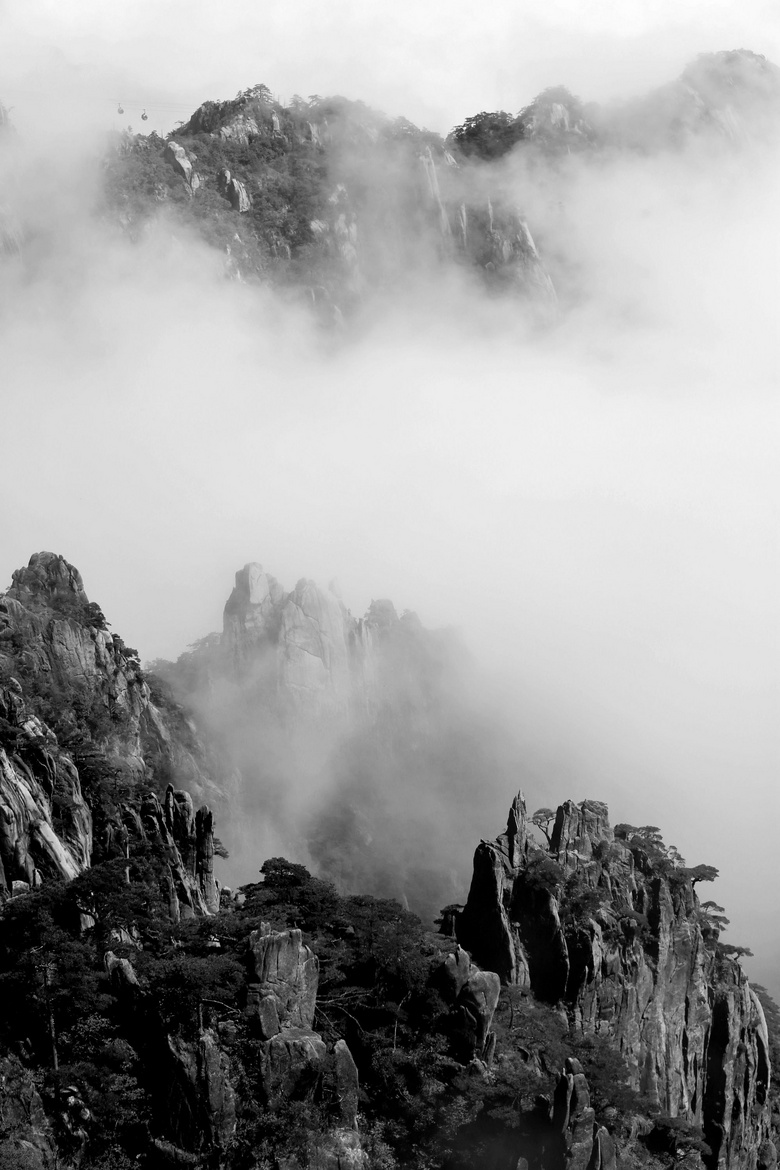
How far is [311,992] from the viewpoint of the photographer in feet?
228

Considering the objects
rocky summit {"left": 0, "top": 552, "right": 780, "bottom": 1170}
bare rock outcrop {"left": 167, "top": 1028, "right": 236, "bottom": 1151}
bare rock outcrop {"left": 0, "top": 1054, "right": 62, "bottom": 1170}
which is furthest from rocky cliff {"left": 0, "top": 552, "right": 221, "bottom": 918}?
bare rock outcrop {"left": 167, "top": 1028, "right": 236, "bottom": 1151}

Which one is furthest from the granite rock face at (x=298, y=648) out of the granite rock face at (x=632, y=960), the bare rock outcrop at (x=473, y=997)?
the bare rock outcrop at (x=473, y=997)

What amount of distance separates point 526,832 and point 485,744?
6128 cm

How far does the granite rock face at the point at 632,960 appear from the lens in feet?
277

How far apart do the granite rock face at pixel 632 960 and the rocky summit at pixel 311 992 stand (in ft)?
0.54

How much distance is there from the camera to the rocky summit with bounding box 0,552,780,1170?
63.8m

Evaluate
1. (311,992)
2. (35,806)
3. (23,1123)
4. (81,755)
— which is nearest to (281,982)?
(311,992)

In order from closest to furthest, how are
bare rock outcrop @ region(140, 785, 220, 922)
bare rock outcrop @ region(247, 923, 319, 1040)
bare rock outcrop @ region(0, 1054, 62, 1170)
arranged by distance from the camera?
1. bare rock outcrop @ region(0, 1054, 62, 1170)
2. bare rock outcrop @ region(247, 923, 319, 1040)
3. bare rock outcrop @ region(140, 785, 220, 922)

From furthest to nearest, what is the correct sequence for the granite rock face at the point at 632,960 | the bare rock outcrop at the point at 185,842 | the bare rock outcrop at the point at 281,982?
the granite rock face at the point at 632,960 < the bare rock outcrop at the point at 185,842 < the bare rock outcrop at the point at 281,982

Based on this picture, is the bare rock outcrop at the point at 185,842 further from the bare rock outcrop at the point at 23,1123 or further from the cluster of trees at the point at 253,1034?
the bare rock outcrop at the point at 23,1123

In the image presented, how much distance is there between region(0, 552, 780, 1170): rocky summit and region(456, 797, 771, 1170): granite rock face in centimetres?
16

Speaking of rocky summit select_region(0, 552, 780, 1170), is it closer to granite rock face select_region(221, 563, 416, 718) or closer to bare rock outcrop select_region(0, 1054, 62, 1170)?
bare rock outcrop select_region(0, 1054, 62, 1170)

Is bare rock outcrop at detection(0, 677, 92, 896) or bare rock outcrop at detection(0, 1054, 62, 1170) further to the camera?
bare rock outcrop at detection(0, 677, 92, 896)

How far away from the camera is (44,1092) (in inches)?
2457
